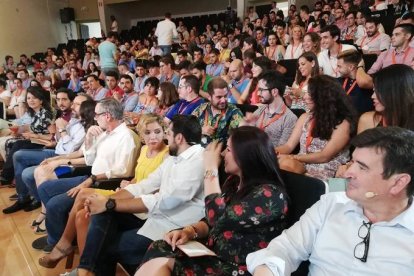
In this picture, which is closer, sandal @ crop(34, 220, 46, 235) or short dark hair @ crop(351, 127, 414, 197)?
short dark hair @ crop(351, 127, 414, 197)

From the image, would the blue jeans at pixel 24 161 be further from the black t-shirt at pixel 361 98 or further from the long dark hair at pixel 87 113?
the black t-shirt at pixel 361 98

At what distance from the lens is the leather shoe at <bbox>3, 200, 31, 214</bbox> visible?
3303 millimetres

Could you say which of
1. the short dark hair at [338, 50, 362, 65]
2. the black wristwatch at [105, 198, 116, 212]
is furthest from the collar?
the short dark hair at [338, 50, 362, 65]

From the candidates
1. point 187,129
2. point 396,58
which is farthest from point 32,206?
point 396,58

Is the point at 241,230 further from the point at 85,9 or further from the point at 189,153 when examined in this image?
the point at 85,9

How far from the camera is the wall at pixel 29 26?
38.4 feet

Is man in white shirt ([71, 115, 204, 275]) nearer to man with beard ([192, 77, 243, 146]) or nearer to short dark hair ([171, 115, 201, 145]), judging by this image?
short dark hair ([171, 115, 201, 145])

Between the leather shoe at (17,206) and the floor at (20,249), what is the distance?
1.6 inches

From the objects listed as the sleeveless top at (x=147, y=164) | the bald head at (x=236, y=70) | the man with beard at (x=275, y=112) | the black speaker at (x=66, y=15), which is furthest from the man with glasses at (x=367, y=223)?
the black speaker at (x=66, y=15)

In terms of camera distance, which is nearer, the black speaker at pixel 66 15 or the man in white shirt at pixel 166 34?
the man in white shirt at pixel 166 34

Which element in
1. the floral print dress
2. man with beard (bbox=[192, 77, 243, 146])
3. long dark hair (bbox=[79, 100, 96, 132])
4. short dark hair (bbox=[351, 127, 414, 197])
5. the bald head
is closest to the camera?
short dark hair (bbox=[351, 127, 414, 197])

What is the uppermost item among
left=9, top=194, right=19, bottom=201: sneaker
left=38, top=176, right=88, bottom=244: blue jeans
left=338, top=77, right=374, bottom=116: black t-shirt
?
left=338, top=77, right=374, bottom=116: black t-shirt

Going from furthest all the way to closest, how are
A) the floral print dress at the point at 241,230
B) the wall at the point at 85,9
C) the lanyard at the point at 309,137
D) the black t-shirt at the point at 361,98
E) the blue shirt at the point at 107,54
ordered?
the wall at the point at 85,9
the blue shirt at the point at 107,54
the black t-shirt at the point at 361,98
the lanyard at the point at 309,137
the floral print dress at the point at 241,230

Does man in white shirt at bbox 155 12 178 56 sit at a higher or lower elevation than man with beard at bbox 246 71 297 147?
higher
